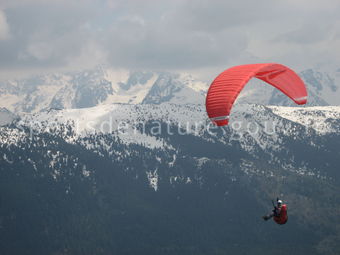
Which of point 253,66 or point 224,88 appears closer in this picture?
point 224,88

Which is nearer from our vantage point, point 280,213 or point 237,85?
point 280,213

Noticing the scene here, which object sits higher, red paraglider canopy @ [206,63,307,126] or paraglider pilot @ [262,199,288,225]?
red paraglider canopy @ [206,63,307,126]

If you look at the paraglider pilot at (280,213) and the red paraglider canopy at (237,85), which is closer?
the paraglider pilot at (280,213)

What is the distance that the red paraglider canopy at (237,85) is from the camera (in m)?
86.2

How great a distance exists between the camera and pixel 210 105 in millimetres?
87625

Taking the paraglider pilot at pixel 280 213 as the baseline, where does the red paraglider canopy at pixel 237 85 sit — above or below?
above

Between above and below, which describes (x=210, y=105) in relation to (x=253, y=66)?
below

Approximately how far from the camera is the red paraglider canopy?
86.2m

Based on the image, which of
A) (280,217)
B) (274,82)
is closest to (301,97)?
(274,82)

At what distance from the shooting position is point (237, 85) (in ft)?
292

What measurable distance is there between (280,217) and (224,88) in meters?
22.8

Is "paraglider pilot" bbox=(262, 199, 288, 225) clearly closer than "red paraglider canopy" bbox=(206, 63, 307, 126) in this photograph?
Yes

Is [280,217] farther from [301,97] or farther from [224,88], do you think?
[301,97]

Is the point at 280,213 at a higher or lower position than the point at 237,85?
lower
